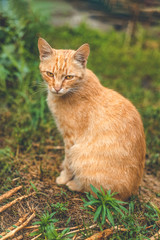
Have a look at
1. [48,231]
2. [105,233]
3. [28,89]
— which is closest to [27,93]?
[28,89]

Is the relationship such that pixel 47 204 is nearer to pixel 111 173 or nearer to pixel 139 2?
pixel 111 173

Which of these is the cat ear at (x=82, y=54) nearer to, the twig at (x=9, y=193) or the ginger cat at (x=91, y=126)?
the ginger cat at (x=91, y=126)

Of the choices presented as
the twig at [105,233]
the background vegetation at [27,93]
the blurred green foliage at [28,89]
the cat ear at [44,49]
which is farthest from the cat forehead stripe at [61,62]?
the twig at [105,233]

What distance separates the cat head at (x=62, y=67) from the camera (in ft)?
7.61

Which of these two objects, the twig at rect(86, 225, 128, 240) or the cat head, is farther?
the cat head

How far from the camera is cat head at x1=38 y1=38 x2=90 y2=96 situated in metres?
2.32

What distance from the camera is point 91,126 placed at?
8.01 ft

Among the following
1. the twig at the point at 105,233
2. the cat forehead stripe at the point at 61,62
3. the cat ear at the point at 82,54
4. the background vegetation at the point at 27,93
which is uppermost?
the cat ear at the point at 82,54

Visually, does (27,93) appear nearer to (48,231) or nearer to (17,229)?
(17,229)

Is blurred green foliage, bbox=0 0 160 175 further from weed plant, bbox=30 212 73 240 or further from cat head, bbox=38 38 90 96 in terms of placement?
weed plant, bbox=30 212 73 240

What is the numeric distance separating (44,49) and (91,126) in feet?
3.05

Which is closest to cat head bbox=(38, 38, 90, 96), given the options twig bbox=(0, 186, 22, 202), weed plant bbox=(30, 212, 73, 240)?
twig bbox=(0, 186, 22, 202)

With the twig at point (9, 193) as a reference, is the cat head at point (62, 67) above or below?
above

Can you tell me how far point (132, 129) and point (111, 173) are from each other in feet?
1.61
